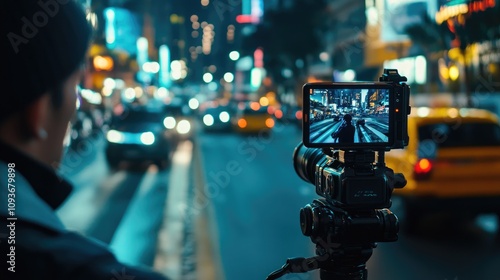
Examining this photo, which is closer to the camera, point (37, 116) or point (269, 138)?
point (37, 116)

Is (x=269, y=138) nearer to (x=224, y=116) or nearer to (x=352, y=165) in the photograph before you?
(x=224, y=116)

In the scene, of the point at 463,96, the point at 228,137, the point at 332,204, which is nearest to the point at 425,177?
the point at 332,204

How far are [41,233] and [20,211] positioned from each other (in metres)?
0.05

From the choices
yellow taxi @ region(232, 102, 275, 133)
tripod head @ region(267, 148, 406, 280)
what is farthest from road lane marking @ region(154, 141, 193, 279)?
yellow taxi @ region(232, 102, 275, 133)

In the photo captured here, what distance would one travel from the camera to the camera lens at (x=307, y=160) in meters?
2.89

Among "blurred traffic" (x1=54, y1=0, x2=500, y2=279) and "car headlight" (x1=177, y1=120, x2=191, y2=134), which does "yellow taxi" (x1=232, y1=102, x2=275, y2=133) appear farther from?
"car headlight" (x1=177, y1=120, x2=191, y2=134)

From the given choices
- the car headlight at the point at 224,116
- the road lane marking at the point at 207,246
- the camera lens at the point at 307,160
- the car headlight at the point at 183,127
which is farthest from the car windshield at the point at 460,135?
the car headlight at the point at 224,116

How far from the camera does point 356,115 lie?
2680mm

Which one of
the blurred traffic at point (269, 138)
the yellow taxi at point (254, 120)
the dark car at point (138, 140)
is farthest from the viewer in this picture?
the yellow taxi at point (254, 120)

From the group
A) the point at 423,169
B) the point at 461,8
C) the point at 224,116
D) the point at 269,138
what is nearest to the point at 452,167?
the point at 423,169

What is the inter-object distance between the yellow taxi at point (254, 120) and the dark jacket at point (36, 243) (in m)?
28.6

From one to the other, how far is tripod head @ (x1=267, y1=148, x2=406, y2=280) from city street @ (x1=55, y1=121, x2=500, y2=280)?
13.3 feet

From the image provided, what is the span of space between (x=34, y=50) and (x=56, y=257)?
1.16ft

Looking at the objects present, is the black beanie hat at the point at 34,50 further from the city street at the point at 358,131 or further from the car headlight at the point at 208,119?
the car headlight at the point at 208,119
